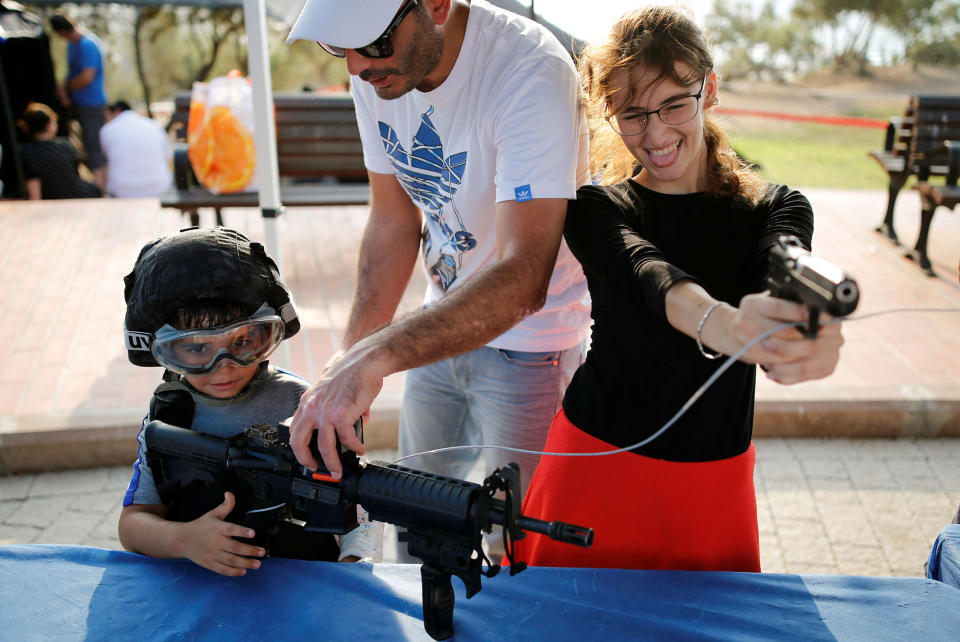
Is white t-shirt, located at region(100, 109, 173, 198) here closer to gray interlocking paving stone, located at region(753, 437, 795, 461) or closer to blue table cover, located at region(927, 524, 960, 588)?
gray interlocking paving stone, located at region(753, 437, 795, 461)

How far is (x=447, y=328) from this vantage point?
1.81m

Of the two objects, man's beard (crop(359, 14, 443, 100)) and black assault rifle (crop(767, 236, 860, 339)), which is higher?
man's beard (crop(359, 14, 443, 100))

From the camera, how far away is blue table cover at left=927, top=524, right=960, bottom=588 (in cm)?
173

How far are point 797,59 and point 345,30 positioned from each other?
89.2ft

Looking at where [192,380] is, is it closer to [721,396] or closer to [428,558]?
[428,558]

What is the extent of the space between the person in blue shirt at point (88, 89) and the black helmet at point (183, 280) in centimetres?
842

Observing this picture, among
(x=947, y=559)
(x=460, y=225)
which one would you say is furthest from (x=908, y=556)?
(x=460, y=225)

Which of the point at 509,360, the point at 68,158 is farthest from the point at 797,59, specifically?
the point at 509,360

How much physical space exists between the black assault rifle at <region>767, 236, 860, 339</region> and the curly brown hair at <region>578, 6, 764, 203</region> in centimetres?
56

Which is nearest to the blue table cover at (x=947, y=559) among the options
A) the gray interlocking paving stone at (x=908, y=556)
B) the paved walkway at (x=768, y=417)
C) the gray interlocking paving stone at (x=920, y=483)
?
the paved walkway at (x=768, y=417)

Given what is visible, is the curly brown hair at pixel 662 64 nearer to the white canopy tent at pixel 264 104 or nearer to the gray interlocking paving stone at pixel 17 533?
the white canopy tent at pixel 264 104

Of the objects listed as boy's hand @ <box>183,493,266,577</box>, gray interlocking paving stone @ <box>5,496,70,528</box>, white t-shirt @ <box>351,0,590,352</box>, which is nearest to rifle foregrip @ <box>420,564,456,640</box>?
boy's hand @ <box>183,493,266,577</box>

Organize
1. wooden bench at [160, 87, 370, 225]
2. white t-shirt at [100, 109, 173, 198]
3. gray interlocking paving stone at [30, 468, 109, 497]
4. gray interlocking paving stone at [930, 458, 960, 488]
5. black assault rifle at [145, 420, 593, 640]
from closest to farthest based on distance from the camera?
black assault rifle at [145, 420, 593, 640]
gray interlocking paving stone at [30, 468, 109, 497]
gray interlocking paving stone at [930, 458, 960, 488]
wooden bench at [160, 87, 370, 225]
white t-shirt at [100, 109, 173, 198]

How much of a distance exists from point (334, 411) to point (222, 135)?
4.63 metres
